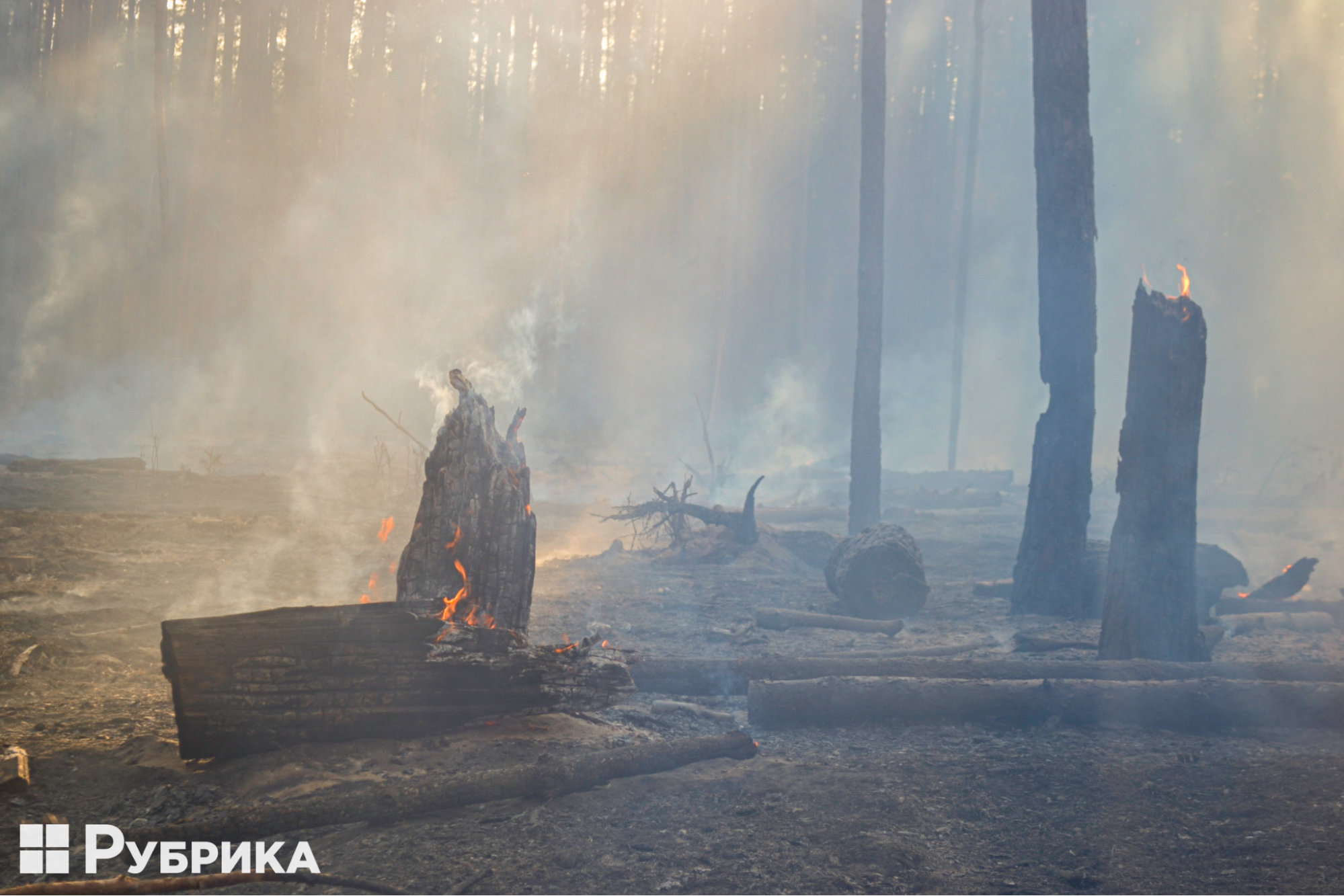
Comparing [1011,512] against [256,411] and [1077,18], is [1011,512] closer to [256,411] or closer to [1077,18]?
[1077,18]

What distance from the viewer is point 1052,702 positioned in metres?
5.31

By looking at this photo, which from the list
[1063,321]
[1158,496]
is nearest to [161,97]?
[1063,321]

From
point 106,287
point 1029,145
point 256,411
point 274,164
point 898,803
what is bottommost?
point 898,803

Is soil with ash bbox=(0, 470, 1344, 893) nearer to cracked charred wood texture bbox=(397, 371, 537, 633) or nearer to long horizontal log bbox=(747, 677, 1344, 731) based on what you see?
long horizontal log bbox=(747, 677, 1344, 731)

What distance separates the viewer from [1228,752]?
4824mm

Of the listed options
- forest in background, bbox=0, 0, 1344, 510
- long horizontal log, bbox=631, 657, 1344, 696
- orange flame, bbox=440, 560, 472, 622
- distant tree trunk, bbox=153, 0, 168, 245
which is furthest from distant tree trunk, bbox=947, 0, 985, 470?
distant tree trunk, bbox=153, 0, 168, 245

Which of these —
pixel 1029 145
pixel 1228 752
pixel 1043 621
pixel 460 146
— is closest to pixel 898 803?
pixel 1228 752

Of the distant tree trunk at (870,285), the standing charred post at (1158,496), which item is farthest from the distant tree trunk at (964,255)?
the standing charred post at (1158,496)

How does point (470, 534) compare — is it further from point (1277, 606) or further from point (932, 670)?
point (1277, 606)

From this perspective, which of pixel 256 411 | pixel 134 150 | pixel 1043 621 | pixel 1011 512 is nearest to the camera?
pixel 1043 621

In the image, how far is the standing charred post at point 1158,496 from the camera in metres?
6.27

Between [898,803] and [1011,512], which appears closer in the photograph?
[898,803]

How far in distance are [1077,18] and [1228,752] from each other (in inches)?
307

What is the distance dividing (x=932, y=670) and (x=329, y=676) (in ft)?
13.2
